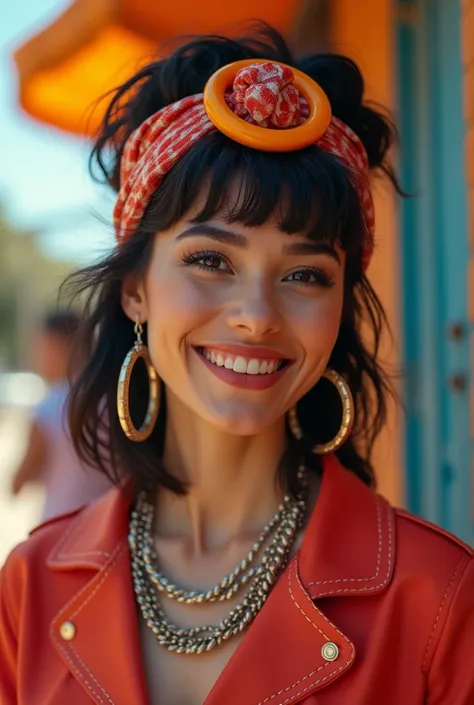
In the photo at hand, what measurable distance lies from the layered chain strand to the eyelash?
1.42 feet

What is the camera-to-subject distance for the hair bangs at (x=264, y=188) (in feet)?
4.84

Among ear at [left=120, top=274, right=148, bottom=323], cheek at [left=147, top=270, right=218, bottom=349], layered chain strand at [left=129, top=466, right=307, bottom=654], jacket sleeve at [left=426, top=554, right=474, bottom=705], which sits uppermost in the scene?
cheek at [left=147, top=270, right=218, bottom=349]

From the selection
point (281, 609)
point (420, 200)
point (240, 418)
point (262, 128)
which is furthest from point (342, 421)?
point (420, 200)

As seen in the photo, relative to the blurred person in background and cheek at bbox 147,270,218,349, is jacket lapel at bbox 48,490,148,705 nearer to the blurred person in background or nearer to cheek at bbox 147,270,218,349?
cheek at bbox 147,270,218,349

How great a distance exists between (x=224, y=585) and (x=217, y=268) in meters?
0.63

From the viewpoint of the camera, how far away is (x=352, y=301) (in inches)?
71.3

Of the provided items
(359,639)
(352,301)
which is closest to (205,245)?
(352,301)

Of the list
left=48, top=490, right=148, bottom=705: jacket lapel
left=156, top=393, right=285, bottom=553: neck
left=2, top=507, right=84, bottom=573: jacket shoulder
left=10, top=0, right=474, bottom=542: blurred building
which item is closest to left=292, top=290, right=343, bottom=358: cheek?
left=156, top=393, right=285, bottom=553: neck

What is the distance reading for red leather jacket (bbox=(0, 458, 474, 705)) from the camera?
142cm

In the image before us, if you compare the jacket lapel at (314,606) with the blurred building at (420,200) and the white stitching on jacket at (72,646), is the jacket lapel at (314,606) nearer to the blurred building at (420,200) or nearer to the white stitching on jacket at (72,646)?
the white stitching on jacket at (72,646)

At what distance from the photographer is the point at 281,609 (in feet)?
5.03

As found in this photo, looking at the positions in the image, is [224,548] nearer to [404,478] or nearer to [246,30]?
[246,30]

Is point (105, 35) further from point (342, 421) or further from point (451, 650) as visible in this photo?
point (451, 650)

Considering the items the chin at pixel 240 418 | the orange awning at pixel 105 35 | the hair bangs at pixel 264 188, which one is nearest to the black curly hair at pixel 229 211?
the hair bangs at pixel 264 188
